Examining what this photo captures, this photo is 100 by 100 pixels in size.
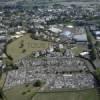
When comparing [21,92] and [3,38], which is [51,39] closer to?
[3,38]

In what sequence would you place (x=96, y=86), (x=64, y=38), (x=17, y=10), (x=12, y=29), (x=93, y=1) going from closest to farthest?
(x=96, y=86), (x=64, y=38), (x=12, y=29), (x=17, y=10), (x=93, y=1)

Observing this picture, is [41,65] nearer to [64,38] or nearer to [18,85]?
[18,85]

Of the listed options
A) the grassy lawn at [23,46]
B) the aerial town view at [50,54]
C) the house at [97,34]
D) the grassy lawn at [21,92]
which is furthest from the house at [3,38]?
the grassy lawn at [21,92]

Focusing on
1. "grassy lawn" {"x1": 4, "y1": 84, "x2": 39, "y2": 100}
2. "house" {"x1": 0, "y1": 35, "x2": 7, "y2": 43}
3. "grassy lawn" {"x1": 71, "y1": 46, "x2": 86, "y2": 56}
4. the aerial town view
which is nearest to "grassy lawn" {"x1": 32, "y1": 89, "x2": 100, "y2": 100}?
the aerial town view

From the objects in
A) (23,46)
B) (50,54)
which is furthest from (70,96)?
(23,46)

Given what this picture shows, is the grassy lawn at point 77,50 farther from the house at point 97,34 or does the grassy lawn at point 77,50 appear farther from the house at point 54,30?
the house at point 54,30

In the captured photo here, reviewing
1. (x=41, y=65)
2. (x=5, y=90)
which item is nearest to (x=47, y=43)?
(x=41, y=65)

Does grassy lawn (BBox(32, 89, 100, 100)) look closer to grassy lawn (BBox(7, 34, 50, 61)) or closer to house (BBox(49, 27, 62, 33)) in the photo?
grassy lawn (BBox(7, 34, 50, 61))
